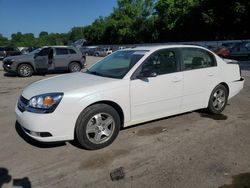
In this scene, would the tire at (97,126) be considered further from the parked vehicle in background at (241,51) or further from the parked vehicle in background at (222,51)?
the parked vehicle in background at (241,51)

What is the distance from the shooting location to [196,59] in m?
5.80

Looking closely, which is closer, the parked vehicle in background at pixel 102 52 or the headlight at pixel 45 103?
the headlight at pixel 45 103

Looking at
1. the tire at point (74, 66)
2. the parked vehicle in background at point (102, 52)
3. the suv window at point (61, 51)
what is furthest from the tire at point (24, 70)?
the parked vehicle in background at point (102, 52)

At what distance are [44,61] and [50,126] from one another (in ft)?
39.2

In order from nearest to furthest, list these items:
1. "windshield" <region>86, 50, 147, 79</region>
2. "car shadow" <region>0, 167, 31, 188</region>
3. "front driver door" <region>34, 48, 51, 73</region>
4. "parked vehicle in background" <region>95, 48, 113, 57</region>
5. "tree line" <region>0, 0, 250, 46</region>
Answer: "car shadow" <region>0, 167, 31, 188</region> < "windshield" <region>86, 50, 147, 79</region> < "front driver door" <region>34, 48, 51, 73</region> < "tree line" <region>0, 0, 250, 46</region> < "parked vehicle in background" <region>95, 48, 113, 57</region>

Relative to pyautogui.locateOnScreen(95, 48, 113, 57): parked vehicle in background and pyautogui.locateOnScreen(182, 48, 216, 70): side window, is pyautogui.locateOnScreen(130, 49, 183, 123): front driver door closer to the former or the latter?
pyautogui.locateOnScreen(182, 48, 216, 70): side window

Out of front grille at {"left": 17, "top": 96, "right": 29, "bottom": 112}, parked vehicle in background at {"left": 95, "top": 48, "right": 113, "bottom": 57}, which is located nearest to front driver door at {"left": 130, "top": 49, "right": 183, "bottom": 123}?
front grille at {"left": 17, "top": 96, "right": 29, "bottom": 112}

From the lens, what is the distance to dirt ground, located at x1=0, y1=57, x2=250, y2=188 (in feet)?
11.7

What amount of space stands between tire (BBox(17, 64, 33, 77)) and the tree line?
98.2ft

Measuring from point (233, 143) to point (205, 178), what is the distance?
4.37ft

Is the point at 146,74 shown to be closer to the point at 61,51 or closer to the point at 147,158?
the point at 147,158

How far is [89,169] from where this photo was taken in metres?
3.90

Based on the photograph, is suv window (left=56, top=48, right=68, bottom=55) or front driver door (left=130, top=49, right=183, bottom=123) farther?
suv window (left=56, top=48, right=68, bottom=55)

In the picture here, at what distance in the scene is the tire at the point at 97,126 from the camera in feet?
14.3
